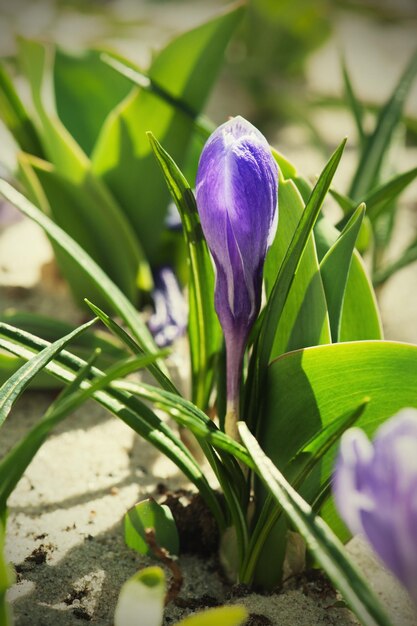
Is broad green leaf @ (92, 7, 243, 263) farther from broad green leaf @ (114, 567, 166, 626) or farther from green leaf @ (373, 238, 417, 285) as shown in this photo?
broad green leaf @ (114, 567, 166, 626)

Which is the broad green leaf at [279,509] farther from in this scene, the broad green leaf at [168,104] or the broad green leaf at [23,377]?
the broad green leaf at [168,104]

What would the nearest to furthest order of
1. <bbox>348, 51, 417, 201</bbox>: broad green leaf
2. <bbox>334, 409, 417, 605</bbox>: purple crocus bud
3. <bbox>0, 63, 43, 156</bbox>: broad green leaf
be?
<bbox>334, 409, 417, 605</bbox>: purple crocus bud → <bbox>0, 63, 43, 156</bbox>: broad green leaf → <bbox>348, 51, 417, 201</bbox>: broad green leaf

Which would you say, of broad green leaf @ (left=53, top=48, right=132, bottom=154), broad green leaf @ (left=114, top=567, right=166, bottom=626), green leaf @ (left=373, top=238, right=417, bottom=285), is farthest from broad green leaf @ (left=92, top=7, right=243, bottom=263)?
broad green leaf @ (left=114, top=567, right=166, bottom=626)

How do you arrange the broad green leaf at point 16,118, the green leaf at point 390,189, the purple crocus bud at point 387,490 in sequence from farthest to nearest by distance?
the broad green leaf at point 16,118 → the green leaf at point 390,189 → the purple crocus bud at point 387,490

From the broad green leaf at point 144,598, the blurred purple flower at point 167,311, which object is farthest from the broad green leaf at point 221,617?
the blurred purple flower at point 167,311

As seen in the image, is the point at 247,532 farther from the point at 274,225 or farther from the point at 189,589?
the point at 274,225

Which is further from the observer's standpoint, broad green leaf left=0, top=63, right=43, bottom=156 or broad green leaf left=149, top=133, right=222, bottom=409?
broad green leaf left=0, top=63, right=43, bottom=156

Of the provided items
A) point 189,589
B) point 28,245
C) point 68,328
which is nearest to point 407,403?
point 189,589
